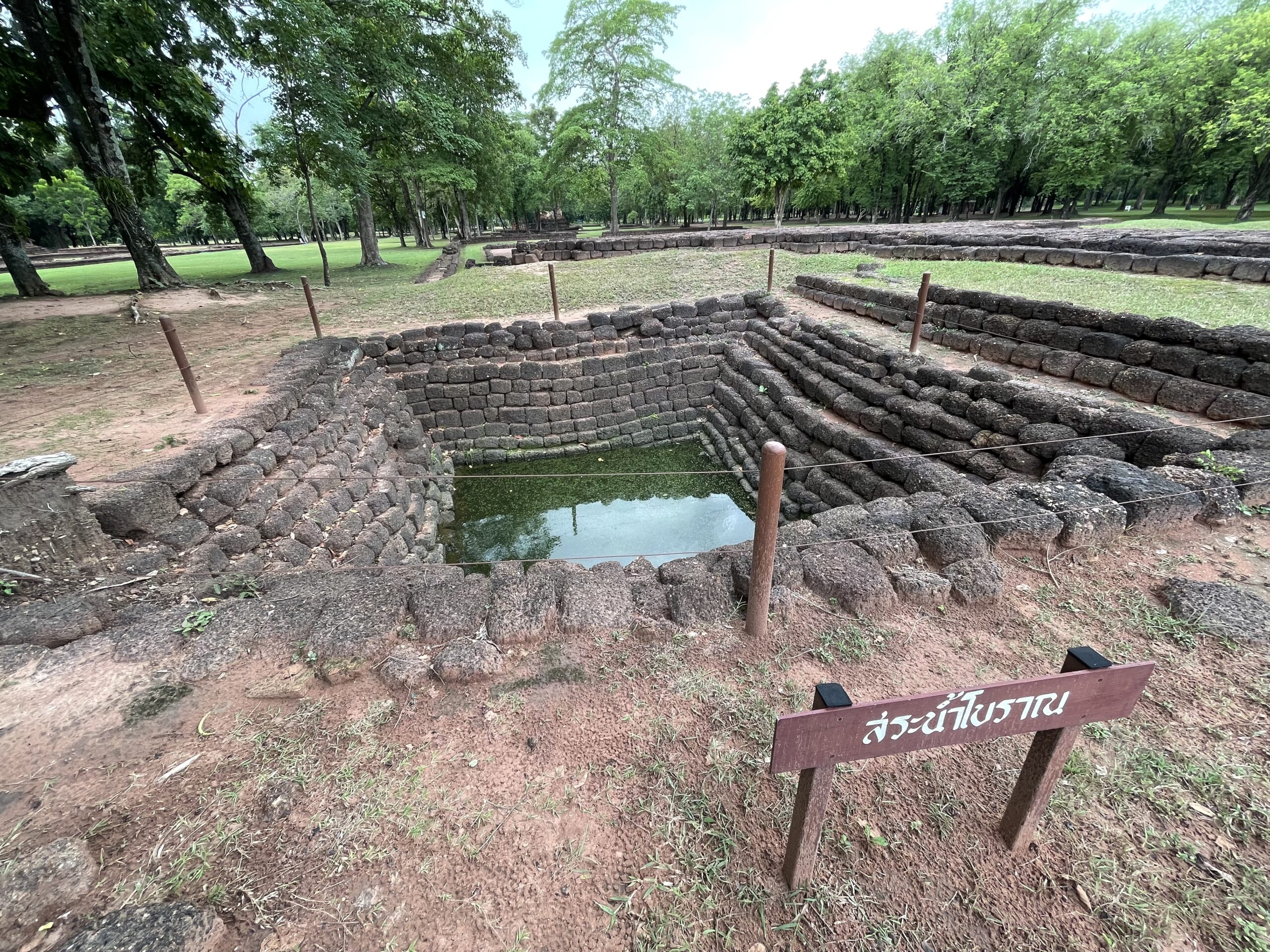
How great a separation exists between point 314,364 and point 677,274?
10082mm

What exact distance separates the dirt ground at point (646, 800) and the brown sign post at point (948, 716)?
59 cm

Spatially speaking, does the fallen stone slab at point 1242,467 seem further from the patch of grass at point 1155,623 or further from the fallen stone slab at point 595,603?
the fallen stone slab at point 595,603

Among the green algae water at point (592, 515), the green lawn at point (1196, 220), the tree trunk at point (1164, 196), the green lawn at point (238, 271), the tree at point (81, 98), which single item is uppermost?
the tree at point (81, 98)

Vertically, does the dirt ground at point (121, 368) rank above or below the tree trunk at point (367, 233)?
below

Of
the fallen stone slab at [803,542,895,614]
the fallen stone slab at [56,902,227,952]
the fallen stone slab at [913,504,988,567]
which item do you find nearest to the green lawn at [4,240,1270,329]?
the fallen stone slab at [913,504,988,567]

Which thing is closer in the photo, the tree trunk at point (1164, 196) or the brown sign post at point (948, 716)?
the brown sign post at point (948, 716)

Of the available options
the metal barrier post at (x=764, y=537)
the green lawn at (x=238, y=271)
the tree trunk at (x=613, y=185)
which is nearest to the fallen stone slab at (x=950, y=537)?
the metal barrier post at (x=764, y=537)

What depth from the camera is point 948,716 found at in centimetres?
138

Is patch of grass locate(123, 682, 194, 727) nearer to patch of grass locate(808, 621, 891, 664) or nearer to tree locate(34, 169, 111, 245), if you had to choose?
patch of grass locate(808, 621, 891, 664)

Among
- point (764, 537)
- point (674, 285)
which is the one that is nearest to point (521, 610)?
point (764, 537)

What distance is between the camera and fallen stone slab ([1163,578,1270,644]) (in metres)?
2.62

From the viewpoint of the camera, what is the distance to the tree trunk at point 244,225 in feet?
58.0

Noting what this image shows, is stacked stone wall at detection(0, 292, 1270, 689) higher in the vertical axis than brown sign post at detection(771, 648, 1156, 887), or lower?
lower

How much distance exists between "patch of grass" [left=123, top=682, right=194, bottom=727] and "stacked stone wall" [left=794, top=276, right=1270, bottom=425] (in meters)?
7.81
